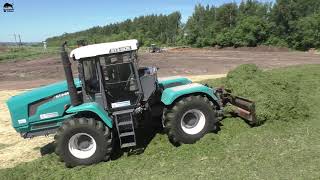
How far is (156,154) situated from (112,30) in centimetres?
13636

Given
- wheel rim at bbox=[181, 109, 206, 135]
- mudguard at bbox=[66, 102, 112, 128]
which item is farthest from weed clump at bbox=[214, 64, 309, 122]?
mudguard at bbox=[66, 102, 112, 128]

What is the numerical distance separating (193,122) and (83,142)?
256cm

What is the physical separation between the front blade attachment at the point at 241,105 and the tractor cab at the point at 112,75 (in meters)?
2.39

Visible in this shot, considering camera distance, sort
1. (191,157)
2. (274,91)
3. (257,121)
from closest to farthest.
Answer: (191,157)
(257,121)
(274,91)

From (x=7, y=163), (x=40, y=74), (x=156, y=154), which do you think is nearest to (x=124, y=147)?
(x=156, y=154)

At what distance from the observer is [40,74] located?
31.2 meters

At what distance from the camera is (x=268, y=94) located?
10258 mm

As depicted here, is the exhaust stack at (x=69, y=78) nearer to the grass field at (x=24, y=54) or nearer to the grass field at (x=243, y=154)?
the grass field at (x=243, y=154)

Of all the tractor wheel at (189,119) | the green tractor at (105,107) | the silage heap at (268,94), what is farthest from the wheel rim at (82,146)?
the silage heap at (268,94)

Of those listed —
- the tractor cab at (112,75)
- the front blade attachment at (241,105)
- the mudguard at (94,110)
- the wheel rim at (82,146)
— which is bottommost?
the wheel rim at (82,146)

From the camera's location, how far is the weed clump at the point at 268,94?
987 cm

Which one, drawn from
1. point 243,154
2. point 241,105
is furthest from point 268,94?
point 243,154

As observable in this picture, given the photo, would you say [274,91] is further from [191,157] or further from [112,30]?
[112,30]

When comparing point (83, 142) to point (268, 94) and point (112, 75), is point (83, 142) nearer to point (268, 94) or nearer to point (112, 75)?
point (112, 75)
